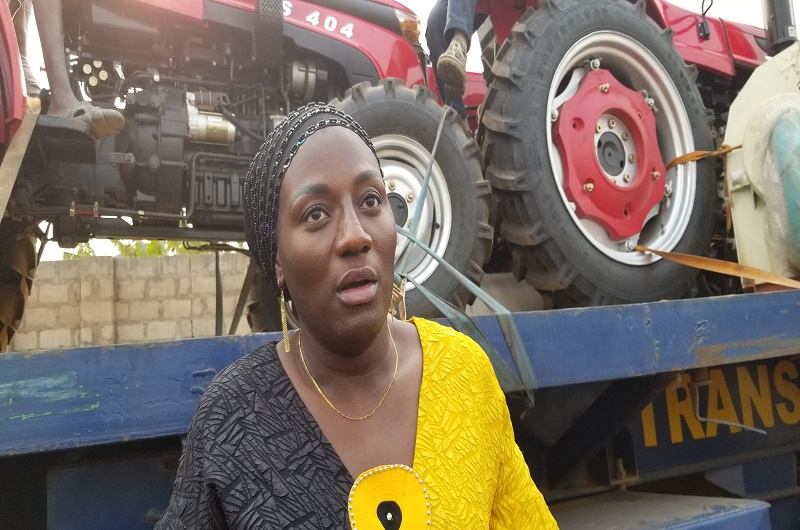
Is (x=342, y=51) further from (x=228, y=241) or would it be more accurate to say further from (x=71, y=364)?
(x=71, y=364)

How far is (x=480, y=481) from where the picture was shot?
118 centimetres

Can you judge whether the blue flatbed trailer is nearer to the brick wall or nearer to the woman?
the woman

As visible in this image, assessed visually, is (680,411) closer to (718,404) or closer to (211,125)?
(718,404)

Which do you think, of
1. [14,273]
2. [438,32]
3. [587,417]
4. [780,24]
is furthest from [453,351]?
[780,24]

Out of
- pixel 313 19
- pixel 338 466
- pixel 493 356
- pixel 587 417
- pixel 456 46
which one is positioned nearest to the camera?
pixel 338 466

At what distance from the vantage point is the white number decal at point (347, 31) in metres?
3.16

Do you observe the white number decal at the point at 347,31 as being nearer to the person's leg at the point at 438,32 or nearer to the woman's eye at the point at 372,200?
the person's leg at the point at 438,32

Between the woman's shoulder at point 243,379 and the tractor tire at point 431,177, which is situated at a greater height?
the tractor tire at point 431,177

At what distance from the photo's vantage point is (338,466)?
1089 mm

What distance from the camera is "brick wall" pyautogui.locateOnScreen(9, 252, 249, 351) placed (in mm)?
6984

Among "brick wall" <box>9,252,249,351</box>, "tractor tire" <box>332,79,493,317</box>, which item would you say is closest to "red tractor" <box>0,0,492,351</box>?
"tractor tire" <box>332,79,493,317</box>

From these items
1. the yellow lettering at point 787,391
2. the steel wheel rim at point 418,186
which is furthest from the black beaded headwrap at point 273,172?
the yellow lettering at point 787,391

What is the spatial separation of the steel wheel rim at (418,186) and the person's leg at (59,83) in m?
0.92

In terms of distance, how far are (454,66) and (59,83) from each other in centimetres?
142
